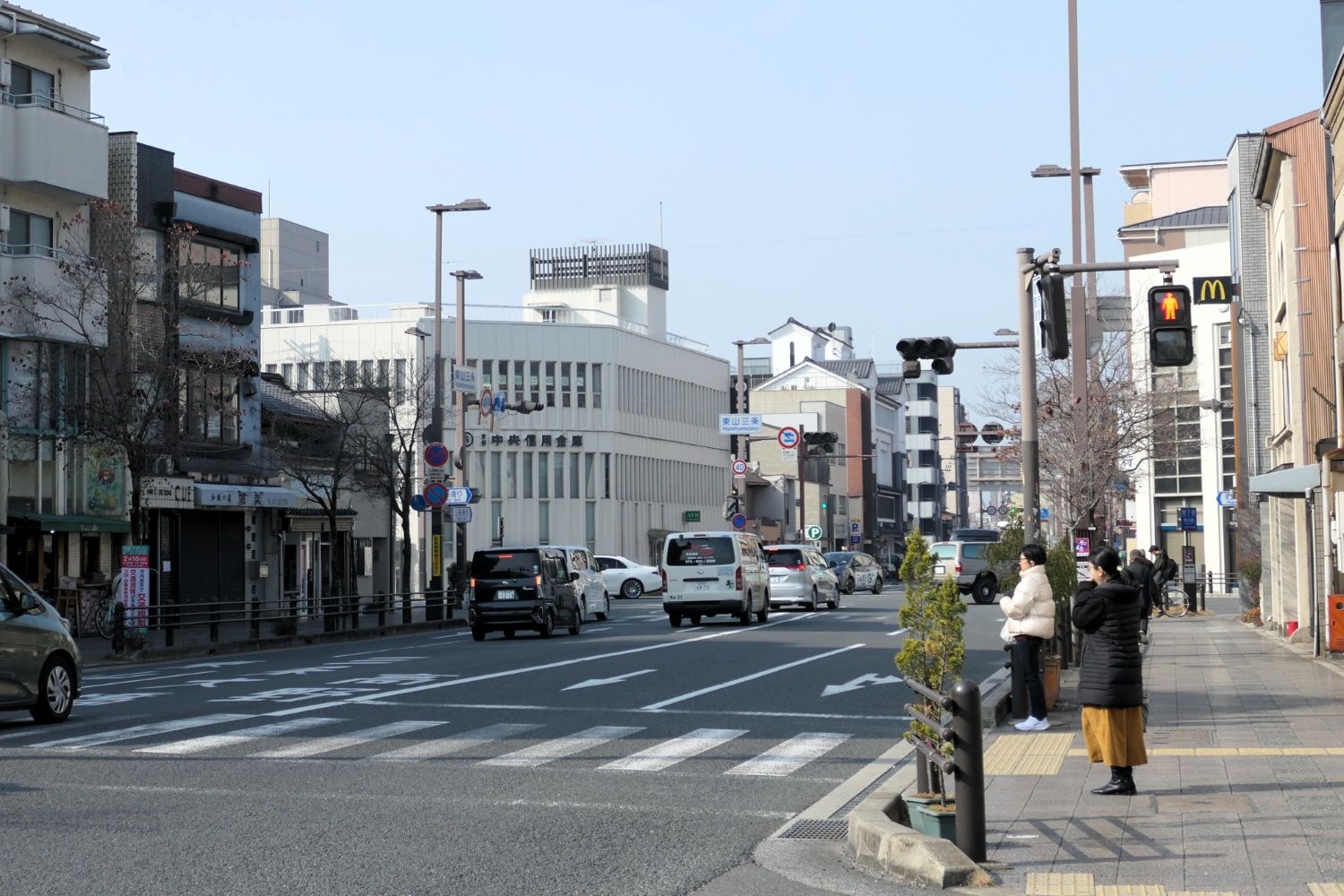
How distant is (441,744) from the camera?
14531 mm

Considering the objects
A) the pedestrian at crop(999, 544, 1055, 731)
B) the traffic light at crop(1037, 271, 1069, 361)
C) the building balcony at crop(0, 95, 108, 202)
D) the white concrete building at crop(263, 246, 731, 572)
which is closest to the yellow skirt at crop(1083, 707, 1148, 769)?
the pedestrian at crop(999, 544, 1055, 731)

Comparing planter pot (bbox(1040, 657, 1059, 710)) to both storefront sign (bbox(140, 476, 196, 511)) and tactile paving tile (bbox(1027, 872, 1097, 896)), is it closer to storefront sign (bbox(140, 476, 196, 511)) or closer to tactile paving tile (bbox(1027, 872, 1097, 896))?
tactile paving tile (bbox(1027, 872, 1097, 896))

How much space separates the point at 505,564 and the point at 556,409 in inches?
2133

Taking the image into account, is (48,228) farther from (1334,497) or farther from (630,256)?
(630,256)

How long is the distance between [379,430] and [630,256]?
45.8 meters

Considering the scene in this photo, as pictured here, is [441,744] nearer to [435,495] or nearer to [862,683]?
[862,683]

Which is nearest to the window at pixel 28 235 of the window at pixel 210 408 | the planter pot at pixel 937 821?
the window at pixel 210 408

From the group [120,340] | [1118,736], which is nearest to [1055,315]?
[1118,736]

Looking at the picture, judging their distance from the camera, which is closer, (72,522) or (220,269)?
(72,522)

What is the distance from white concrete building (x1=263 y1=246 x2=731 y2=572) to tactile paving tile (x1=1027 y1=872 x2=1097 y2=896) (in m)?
72.4

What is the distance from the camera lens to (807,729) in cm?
1605

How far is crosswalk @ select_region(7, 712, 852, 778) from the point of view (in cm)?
1348

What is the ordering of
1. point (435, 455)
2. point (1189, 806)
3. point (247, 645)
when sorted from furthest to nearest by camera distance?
point (435, 455) → point (247, 645) → point (1189, 806)

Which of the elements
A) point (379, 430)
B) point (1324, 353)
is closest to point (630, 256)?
point (379, 430)
